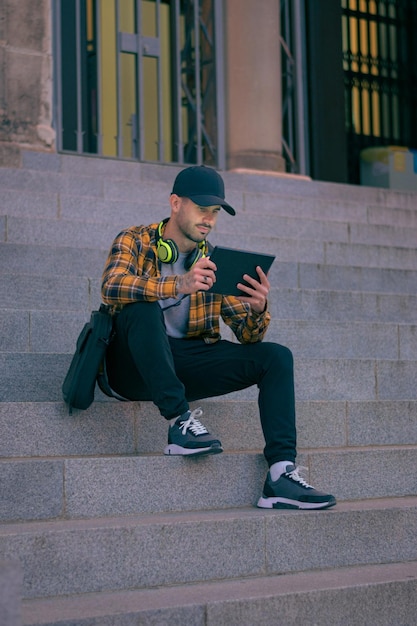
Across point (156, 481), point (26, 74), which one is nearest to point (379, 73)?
point (26, 74)

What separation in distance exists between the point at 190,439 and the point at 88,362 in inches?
22.9

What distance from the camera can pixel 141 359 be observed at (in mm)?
5137

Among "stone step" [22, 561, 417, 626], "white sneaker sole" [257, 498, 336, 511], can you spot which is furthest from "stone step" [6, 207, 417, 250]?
"stone step" [22, 561, 417, 626]

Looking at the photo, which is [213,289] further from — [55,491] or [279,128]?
[279,128]

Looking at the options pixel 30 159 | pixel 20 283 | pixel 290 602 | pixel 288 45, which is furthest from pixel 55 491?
pixel 288 45

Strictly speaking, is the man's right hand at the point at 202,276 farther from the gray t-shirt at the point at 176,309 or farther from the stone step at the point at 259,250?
the stone step at the point at 259,250

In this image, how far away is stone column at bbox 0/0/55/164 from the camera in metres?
9.48

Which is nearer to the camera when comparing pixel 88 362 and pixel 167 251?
pixel 88 362

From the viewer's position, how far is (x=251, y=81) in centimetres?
1121

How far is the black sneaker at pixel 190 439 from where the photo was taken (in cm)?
505

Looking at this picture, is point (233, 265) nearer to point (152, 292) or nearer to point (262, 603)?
point (152, 292)

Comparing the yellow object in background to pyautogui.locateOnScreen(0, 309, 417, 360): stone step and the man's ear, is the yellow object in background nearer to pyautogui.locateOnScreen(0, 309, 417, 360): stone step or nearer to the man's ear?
pyautogui.locateOnScreen(0, 309, 417, 360): stone step

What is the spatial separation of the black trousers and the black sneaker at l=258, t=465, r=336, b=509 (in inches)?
3.8

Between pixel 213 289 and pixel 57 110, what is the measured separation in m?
5.54
